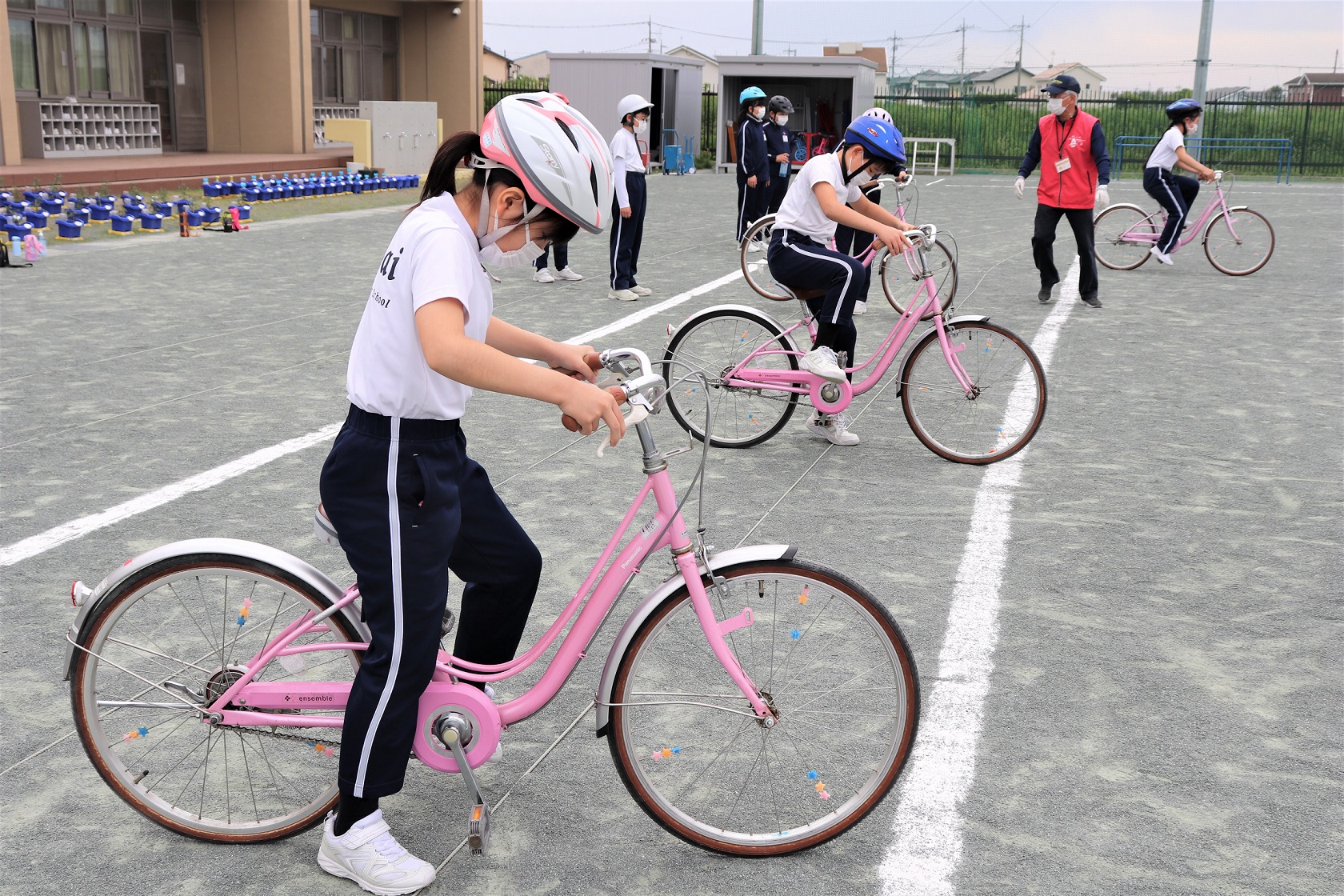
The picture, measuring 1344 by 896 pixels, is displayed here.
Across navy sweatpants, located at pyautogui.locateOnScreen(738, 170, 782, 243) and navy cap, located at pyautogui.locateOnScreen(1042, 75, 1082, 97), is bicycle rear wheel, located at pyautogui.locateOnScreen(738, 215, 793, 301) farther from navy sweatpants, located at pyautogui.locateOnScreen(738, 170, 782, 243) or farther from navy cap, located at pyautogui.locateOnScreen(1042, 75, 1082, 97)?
navy cap, located at pyautogui.locateOnScreen(1042, 75, 1082, 97)

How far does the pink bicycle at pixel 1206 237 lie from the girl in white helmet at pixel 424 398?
12552 mm

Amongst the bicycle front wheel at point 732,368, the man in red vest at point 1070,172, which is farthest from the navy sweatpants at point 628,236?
the bicycle front wheel at point 732,368

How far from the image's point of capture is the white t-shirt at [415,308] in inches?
98.8

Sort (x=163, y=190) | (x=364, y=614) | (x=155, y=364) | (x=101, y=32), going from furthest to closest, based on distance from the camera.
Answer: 1. (x=101, y=32)
2. (x=163, y=190)
3. (x=155, y=364)
4. (x=364, y=614)

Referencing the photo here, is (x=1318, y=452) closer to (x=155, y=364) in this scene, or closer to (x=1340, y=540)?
(x=1340, y=540)

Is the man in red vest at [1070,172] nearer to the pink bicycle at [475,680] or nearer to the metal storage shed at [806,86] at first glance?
the pink bicycle at [475,680]

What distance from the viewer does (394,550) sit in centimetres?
265

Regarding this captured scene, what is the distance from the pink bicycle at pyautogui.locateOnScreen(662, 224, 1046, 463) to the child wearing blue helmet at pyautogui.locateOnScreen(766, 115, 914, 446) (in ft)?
0.43

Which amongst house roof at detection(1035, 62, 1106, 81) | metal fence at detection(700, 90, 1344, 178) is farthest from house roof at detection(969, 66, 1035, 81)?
metal fence at detection(700, 90, 1344, 178)

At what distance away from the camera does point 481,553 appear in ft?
9.59

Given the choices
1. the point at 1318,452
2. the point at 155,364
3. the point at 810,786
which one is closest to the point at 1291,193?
the point at 1318,452

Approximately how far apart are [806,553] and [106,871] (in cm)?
294

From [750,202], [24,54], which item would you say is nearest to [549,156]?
[750,202]

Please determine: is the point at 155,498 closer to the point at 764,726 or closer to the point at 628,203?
the point at 764,726
